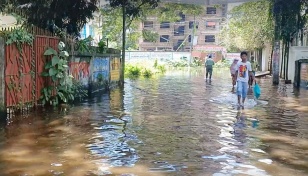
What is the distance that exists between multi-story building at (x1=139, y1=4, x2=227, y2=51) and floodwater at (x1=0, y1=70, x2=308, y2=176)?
63.0m

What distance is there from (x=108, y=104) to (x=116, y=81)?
7.97 meters

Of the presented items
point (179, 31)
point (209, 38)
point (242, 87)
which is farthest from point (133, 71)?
point (179, 31)

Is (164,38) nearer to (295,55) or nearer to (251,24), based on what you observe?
(251,24)

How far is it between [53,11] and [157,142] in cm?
1005


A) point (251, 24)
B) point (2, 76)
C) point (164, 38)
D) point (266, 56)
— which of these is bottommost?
point (2, 76)

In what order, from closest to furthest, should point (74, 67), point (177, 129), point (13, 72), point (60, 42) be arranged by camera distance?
point (177, 129)
point (13, 72)
point (60, 42)
point (74, 67)

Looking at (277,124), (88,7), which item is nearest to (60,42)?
(88,7)

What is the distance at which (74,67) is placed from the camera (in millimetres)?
14531

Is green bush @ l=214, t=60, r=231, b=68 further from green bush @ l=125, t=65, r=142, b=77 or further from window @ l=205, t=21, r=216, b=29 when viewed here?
green bush @ l=125, t=65, r=142, b=77

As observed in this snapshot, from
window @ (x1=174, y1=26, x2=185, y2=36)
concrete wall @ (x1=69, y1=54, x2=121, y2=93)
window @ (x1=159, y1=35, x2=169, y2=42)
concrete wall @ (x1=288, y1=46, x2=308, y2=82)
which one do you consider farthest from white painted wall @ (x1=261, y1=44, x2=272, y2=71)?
window @ (x1=174, y1=26, x2=185, y2=36)

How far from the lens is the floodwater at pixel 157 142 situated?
19.6 feet

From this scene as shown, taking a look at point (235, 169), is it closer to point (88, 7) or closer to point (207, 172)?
point (207, 172)

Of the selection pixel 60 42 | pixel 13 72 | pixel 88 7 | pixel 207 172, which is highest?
pixel 88 7

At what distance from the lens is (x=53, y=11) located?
630 inches
